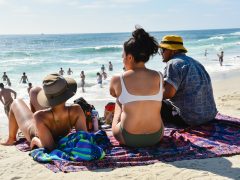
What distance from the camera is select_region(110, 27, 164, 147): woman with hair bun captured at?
3848 mm

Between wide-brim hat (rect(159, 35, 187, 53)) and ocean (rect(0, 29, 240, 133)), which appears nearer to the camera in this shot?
wide-brim hat (rect(159, 35, 187, 53))

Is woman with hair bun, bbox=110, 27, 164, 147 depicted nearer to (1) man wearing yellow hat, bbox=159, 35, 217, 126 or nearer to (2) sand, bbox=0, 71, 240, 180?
(2) sand, bbox=0, 71, 240, 180

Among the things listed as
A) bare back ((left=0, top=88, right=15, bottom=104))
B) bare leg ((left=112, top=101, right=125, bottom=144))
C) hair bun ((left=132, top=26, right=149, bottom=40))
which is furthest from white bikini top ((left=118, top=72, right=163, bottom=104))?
bare back ((left=0, top=88, right=15, bottom=104))

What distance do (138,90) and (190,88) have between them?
3.83ft

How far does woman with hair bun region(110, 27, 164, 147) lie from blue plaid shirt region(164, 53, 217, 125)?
0.79 m

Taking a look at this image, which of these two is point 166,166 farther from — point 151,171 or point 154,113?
point 154,113

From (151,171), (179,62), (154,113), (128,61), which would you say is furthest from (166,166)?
(179,62)

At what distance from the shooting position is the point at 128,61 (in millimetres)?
3965

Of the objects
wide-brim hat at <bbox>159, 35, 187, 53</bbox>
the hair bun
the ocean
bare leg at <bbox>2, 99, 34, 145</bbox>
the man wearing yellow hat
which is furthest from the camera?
the ocean

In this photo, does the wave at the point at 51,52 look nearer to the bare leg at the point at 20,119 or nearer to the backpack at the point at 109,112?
the backpack at the point at 109,112

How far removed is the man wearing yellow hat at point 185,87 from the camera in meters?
4.70

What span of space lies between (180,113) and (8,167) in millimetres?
2261

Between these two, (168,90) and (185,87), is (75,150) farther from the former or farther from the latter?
(185,87)

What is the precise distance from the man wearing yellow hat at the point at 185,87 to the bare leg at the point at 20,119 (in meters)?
1.71
